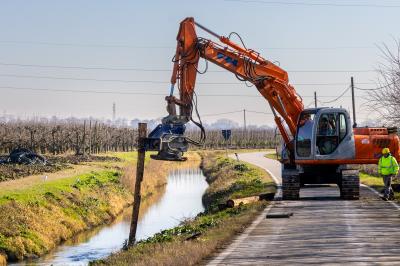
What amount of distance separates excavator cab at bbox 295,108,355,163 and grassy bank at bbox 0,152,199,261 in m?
11.2

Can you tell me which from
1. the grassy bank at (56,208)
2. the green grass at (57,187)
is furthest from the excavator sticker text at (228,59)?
the green grass at (57,187)

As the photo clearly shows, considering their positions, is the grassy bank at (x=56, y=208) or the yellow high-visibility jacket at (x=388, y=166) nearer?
the yellow high-visibility jacket at (x=388, y=166)

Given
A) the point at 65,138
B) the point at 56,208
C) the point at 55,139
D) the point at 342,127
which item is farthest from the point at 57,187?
the point at 65,138

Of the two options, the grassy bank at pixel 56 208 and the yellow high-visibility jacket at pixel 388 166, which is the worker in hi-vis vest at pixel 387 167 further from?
the grassy bank at pixel 56 208

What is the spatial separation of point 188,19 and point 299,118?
18.6ft

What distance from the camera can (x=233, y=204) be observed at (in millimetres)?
25859

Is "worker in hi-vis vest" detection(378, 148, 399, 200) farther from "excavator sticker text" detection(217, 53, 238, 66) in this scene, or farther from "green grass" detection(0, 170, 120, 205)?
"green grass" detection(0, 170, 120, 205)

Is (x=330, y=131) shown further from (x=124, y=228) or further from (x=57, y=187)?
(x=57, y=187)

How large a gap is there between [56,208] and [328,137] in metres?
14.5

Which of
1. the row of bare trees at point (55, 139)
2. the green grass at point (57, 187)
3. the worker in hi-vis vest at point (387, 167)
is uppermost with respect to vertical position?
the row of bare trees at point (55, 139)

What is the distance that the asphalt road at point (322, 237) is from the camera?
1338 cm

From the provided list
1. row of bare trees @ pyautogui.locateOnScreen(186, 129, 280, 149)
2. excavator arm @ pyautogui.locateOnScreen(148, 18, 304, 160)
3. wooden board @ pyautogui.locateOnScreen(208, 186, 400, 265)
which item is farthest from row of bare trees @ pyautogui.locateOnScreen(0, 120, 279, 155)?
wooden board @ pyautogui.locateOnScreen(208, 186, 400, 265)

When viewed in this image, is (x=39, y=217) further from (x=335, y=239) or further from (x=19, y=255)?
(x=335, y=239)

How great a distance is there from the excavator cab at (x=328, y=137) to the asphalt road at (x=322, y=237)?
2674mm
